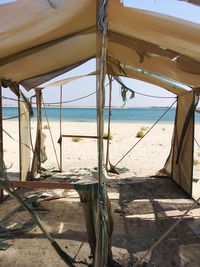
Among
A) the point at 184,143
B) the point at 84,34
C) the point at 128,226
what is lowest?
the point at 128,226

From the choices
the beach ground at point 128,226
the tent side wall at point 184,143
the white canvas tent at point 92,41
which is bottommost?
the beach ground at point 128,226

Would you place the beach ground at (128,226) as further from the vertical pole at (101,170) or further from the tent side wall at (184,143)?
the vertical pole at (101,170)

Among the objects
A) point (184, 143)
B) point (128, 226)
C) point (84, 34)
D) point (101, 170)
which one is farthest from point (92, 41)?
point (184, 143)

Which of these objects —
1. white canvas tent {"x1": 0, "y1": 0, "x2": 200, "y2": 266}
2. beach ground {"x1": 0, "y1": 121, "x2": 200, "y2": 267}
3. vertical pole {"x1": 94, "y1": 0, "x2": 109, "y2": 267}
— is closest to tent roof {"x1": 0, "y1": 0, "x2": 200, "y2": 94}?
white canvas tent {"x1": 0, "y1": 0, "x2": 200, "y2": 266}

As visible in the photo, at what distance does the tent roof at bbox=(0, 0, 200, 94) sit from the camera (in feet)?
8.89

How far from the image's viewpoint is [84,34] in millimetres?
3734

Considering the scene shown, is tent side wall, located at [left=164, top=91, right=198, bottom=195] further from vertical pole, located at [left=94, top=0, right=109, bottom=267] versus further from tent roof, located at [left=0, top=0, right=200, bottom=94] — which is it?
vertical pole, located at [left=94, top=0, right=109, bottom=267]

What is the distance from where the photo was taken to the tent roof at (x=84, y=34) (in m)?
2.71

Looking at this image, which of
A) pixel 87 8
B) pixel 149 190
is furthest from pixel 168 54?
pixel 149 190

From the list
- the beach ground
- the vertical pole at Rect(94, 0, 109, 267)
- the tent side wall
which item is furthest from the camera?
the tent side wall

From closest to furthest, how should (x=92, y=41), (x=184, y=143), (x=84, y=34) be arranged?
1. (x=84, y=34)
2. (x=92, y=41)
3. (x=184, y=143)

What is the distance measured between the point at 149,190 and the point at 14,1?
477cm

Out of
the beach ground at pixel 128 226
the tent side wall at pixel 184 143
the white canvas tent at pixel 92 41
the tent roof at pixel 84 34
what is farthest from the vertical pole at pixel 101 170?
the tent side wall at pixel 184 143

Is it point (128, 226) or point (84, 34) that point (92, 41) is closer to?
point (84, 34)
